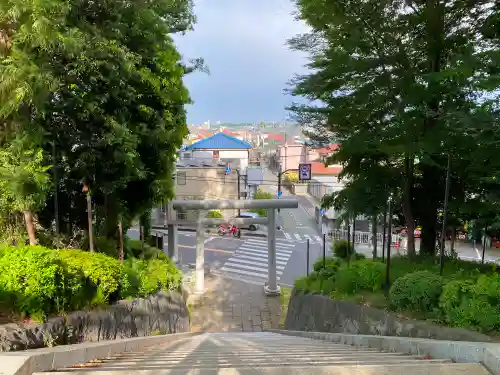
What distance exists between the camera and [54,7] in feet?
15.4

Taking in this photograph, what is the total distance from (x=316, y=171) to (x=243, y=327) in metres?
23.2

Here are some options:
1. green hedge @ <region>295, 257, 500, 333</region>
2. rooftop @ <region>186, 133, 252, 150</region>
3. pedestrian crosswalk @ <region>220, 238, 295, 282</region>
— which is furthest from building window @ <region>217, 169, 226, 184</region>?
green hedge @ <region>295, 257, 500, 333</region>

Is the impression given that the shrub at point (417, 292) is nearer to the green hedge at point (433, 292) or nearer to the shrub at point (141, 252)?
the green hedge at point (433, 292)

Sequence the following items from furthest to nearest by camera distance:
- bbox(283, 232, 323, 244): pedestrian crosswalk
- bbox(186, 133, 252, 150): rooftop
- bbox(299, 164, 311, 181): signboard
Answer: bbox(186, 133, 252, 150): rooftop
bbox(283, 232, 323, 244): pedestrian crosswalk
bbox(299, 164, 311, 181): signboard

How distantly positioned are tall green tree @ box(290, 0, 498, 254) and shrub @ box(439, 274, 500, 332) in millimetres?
3031

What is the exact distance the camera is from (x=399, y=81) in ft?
24.4

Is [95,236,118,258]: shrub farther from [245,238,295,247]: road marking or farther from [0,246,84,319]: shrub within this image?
[245,238,295,247]: road marking

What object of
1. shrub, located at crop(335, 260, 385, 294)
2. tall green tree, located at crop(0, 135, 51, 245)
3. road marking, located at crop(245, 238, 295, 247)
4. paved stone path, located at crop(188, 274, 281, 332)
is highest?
tall green tree, located at crop(0, 135, 51, 245)

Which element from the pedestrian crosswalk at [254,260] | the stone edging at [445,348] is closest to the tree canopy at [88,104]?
the stone edging at [445,348]

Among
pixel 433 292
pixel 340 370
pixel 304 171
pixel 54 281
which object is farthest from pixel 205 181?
pixel 340 370

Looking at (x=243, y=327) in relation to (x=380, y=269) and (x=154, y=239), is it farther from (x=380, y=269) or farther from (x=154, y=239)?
(x=380, y=269)

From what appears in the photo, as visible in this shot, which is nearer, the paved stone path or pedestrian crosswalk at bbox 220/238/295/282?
the paved stone path

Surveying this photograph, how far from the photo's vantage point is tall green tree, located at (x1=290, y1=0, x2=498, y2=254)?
6.94 m

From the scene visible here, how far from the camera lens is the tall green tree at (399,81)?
6.94m
